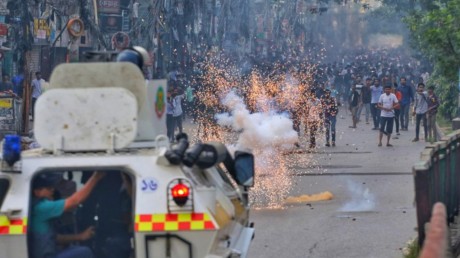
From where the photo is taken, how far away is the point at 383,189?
770 inches

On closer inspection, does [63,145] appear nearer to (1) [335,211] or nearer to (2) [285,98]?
(1) [335,211]

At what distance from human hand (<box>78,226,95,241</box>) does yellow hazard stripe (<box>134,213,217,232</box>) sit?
17.9 inches

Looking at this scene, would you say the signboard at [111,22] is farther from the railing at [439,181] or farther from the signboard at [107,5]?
the railing at [439,181]

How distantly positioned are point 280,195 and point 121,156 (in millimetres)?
11693

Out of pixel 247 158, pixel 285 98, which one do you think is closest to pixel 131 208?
pixel 247 158

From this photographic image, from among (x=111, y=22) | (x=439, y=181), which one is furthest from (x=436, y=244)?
(x=111, y=22)

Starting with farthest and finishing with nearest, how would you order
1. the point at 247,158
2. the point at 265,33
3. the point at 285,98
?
the point at 265,33
the point at 285,98
the point at 247,158

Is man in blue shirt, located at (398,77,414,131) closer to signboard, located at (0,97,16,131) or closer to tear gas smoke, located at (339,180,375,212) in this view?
signboard, located at (0,97,16,131)

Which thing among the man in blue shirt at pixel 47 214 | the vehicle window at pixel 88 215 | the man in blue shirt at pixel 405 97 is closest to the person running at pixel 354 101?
the man in blue shirt at pixel 405 97

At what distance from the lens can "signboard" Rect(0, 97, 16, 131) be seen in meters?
28.5

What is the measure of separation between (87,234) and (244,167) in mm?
1598

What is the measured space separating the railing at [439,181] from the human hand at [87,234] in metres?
4.36

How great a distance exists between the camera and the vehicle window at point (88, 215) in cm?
725

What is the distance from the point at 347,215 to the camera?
53.1ft
